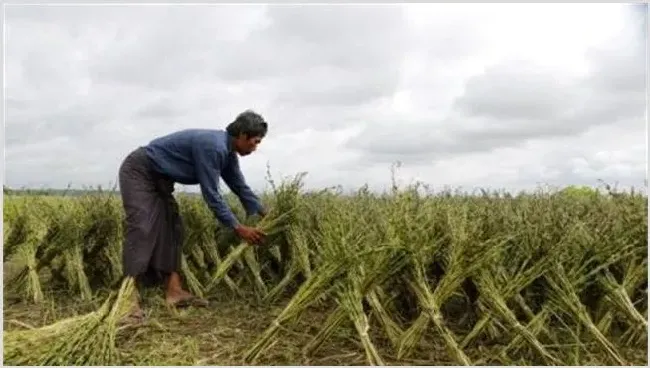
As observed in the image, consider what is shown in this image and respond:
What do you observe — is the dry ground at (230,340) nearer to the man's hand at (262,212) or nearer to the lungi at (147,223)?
the lungi at (147,223)

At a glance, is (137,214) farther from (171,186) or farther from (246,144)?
(246,144)

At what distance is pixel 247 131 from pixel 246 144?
0.14 meters

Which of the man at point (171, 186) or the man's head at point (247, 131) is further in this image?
the man's head at point (247, 131)

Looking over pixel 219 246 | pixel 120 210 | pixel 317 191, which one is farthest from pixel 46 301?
pixel 317 191

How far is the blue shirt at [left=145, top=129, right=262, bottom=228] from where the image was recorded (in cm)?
568

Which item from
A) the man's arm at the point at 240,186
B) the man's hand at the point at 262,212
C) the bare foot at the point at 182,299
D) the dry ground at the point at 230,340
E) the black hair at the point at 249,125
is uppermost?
the black hair at the point at 249,125

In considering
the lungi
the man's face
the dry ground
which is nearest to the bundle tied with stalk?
the dry ground

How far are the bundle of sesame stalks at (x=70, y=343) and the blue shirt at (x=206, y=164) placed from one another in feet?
4.58

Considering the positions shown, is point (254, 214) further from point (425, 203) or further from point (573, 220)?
point (573, 220)

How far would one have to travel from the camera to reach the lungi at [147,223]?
5.84 meters

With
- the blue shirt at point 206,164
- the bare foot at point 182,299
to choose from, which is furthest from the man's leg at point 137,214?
the bare foot at point 182,299

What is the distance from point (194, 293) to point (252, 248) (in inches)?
27.5

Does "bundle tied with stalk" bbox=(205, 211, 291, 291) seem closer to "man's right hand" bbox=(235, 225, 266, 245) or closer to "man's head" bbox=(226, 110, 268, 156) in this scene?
"man's right hand" bbox=(235, 225, 266, 245)

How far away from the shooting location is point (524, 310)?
16.0 feet
